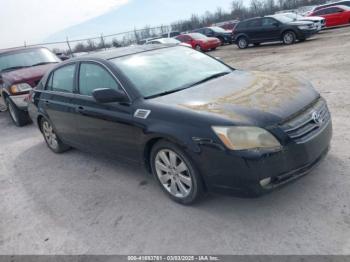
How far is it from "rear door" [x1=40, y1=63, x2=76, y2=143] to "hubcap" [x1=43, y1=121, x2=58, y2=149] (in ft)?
1.10

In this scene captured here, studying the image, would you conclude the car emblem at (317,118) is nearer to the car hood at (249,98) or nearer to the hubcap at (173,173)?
the car hood at (249,98)

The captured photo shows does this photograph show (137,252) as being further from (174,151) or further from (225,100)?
(225,100)

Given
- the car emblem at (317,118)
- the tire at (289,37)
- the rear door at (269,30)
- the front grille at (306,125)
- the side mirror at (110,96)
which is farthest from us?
the rear door at (269,30)

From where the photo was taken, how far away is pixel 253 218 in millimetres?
3473

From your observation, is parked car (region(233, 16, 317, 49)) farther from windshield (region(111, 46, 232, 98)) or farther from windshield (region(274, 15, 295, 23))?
windshield (region(111, 46, 232, 98))

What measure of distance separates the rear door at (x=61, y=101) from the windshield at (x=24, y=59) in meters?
4.02

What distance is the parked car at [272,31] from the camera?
682 inches

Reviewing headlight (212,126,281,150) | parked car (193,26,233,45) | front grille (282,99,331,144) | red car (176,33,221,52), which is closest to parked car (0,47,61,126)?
headlight (212,126,281,150)

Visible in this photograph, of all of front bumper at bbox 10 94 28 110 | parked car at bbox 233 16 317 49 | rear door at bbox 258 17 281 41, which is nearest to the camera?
front bumper at bbox 10 94 28 110

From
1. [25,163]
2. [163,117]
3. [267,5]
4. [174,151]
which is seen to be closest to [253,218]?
[174,151]

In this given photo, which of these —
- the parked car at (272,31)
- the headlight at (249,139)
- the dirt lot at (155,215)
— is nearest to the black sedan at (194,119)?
the headlight at (249,139)

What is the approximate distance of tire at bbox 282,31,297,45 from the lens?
17.5m

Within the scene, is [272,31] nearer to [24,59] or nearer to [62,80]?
[24,59]

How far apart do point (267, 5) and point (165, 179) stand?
57.6 m
